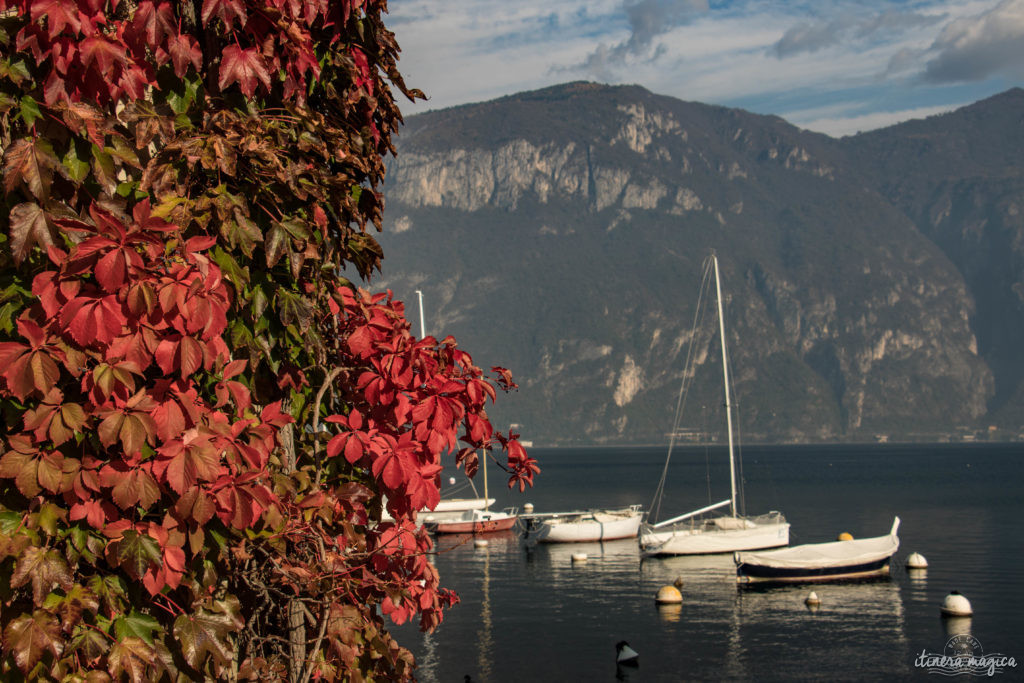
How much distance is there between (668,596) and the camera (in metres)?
41.8

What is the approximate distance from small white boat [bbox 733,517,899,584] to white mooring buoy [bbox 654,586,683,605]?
4.77 m

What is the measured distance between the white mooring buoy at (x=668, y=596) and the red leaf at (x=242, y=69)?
1602 inches

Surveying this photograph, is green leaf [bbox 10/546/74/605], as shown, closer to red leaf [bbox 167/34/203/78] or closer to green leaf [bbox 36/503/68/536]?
green leaf [bbox 36/503/68/536]

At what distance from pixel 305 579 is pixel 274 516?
31 cm

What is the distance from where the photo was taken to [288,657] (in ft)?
11.4

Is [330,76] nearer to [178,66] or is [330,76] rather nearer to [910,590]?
[178,66]

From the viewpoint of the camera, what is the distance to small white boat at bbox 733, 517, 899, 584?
45.6 metres

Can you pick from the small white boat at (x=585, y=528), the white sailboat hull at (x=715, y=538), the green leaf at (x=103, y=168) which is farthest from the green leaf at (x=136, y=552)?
the small white boat at (x=585, y=528)

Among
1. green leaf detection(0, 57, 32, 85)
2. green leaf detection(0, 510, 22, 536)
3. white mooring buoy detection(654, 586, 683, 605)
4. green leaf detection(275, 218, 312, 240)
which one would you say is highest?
green leaf detection(0, 57, 32, 85)

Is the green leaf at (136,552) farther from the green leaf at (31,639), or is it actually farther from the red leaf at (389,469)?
the red leaf at (389,469)

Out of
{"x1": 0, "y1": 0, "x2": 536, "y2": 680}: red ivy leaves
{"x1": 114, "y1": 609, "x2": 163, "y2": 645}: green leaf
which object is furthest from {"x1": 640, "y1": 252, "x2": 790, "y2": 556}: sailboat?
{"x1": 114, "y1": 609, "x2": 163, "y2": 645}: green leaf

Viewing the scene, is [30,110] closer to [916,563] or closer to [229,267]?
[229,267]

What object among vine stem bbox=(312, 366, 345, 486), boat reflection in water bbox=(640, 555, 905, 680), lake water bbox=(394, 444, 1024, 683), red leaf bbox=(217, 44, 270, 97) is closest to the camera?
red leaf bbox=(217, 44, 270, 97)

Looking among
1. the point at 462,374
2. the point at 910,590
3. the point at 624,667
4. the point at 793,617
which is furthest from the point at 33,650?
the point at 910,590
